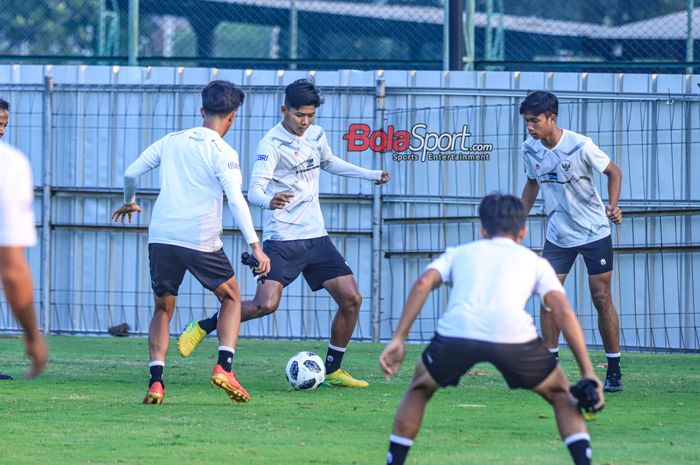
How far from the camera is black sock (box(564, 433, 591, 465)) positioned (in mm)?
5068

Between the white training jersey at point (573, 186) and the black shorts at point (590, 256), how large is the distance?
0.12 ft

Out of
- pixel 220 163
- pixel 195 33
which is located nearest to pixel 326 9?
pixel 195 33

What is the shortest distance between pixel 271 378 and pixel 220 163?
238 cm

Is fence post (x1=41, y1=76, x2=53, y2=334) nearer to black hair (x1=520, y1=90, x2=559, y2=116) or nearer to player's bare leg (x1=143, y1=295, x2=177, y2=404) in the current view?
player's bare leg (x1=143, y1=295, x2=177, y2=404)

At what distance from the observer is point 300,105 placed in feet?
28.4

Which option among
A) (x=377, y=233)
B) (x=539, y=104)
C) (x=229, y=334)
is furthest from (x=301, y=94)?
(x=377, y=233)

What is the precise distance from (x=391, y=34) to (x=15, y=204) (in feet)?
35.9

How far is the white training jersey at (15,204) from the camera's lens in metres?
4.10

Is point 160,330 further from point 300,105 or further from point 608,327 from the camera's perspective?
point 608,327

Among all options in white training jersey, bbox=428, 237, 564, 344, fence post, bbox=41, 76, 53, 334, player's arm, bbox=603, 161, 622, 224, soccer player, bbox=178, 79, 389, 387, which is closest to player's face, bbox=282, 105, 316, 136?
soccer player, bbox=178, 79, 389, 387

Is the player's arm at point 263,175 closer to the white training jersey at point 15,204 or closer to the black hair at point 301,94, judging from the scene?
the black hair at point 301,94

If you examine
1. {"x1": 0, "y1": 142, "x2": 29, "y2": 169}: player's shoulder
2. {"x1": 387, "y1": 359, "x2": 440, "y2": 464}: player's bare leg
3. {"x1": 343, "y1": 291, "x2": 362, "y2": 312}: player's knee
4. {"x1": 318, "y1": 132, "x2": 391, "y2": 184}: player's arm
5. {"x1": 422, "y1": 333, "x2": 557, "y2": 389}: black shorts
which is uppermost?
{"x1": 318, "y1": 132, "x2": 391, "y2": 184}: player's arm

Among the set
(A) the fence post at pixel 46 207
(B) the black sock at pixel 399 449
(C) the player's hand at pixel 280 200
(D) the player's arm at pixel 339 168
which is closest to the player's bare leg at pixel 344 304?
(D) the player's arm at pixel 339 168

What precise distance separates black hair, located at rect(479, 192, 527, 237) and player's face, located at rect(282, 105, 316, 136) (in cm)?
352
